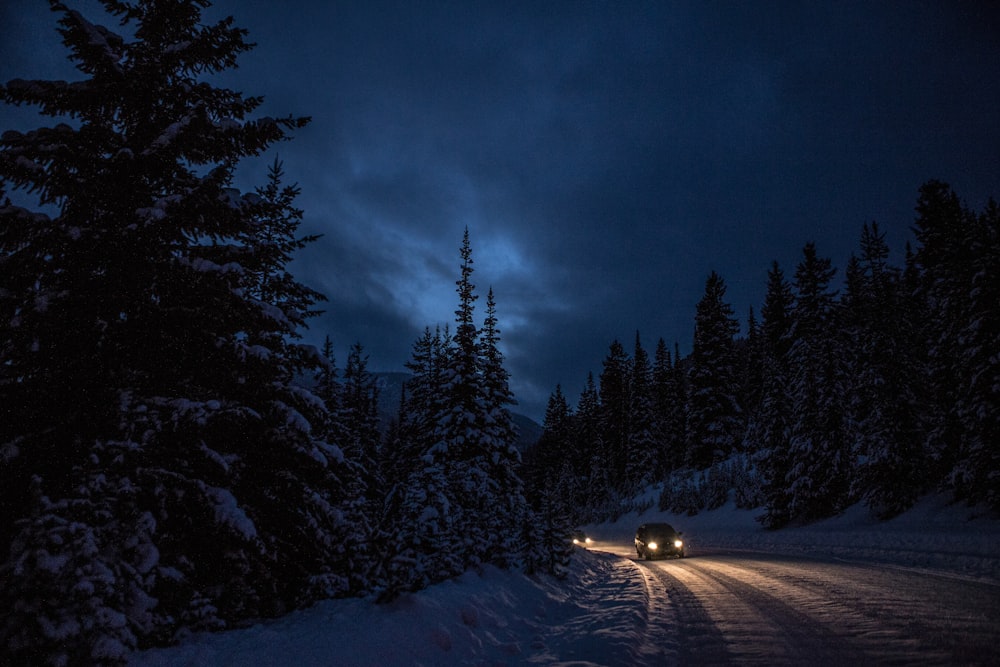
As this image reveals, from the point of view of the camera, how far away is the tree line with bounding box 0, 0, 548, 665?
15.2 ft

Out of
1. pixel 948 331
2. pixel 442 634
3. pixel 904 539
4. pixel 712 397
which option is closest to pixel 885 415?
pixel 948 331

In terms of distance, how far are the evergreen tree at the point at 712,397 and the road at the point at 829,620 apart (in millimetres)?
32616

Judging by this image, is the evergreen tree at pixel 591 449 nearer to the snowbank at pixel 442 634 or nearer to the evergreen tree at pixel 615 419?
the evergreen tree at pixel 615 419

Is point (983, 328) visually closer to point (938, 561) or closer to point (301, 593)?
point (938, 561)

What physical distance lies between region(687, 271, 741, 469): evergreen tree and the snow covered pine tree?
42280 millimetres

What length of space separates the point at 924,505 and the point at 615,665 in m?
22.1

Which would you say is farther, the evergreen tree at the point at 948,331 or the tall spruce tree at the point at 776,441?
the tall spruce tree at the point at 776,441

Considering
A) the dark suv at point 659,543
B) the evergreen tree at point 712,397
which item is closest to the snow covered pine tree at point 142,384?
the dark suv at point 659,543

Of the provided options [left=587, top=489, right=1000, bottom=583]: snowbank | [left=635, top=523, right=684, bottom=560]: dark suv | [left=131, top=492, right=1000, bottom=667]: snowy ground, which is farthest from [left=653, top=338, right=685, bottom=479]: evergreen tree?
[left=131, top=492, right=1000, bottom=667]: snowy ground

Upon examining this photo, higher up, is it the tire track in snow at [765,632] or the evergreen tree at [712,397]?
the evergreen tree at [712,397]

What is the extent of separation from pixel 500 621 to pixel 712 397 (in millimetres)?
40304

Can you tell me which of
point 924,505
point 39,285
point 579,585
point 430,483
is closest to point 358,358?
point 579,585

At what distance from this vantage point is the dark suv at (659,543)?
23406 mm

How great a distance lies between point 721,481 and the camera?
126 ft
